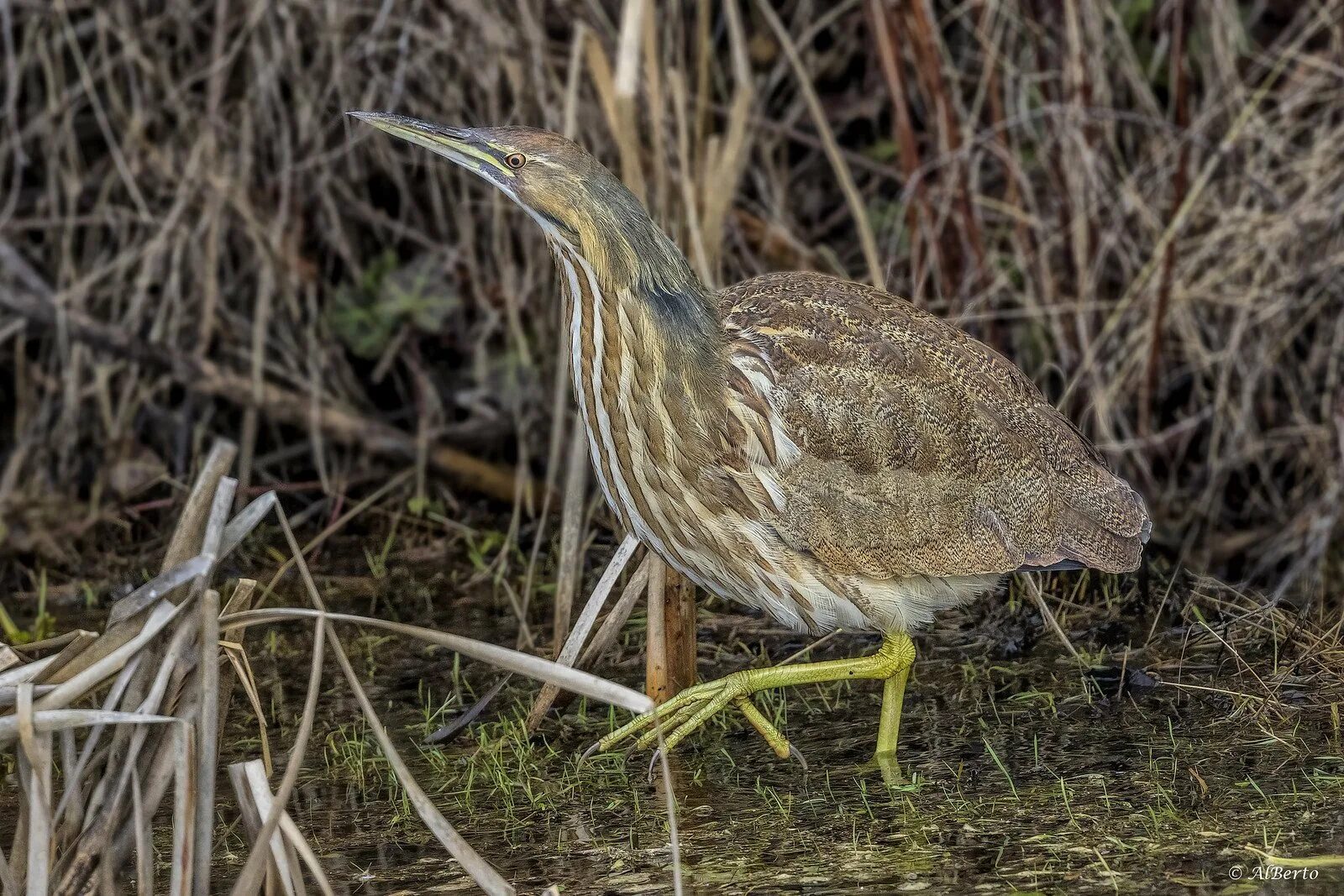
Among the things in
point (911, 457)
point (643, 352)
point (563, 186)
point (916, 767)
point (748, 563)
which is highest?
point (563, 186)

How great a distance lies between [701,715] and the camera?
8.68ft

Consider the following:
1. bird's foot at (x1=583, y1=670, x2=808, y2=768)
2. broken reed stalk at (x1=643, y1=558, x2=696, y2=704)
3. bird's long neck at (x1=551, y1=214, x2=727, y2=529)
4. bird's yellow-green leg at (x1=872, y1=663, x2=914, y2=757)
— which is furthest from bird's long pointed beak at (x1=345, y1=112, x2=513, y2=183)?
bird's yellow-green leg at (x1=872, y1=663, x2=914, y2=757)

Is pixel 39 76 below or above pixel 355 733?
above

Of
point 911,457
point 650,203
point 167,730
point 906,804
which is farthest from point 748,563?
point 650,203

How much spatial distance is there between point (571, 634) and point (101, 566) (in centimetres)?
166

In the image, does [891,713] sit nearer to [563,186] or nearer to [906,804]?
[906,804]

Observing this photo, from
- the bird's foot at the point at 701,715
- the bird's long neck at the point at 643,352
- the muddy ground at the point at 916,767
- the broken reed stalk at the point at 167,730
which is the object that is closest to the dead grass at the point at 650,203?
the muddy ground at the point at 916,767

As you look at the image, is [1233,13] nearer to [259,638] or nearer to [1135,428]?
[1135,428]

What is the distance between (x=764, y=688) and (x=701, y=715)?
0.14 meters

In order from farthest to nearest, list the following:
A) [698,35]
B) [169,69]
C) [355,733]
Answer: [169,69], [698,35], [355,733]

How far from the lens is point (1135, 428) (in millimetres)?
4266

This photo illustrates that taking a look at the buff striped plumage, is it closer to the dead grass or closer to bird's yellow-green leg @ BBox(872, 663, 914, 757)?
bird's yellow-green leg @ BBox(872, 663, 914, 757)

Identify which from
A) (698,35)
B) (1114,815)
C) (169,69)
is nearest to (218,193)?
(169,69)

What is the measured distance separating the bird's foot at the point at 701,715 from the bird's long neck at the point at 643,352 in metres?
0.28
